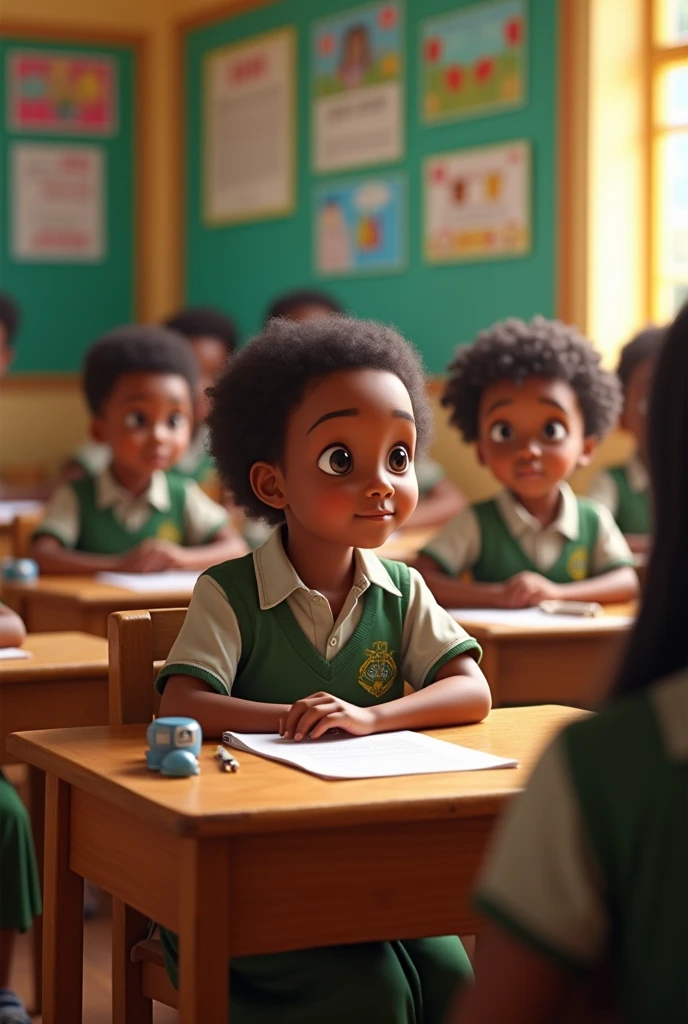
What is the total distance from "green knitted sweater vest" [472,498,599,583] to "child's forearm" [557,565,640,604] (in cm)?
4

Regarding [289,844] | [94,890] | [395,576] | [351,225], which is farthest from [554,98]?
[289,844]

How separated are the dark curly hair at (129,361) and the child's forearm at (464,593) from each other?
1.21m

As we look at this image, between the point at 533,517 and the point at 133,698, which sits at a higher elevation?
the point at 533,517

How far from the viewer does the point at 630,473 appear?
175 inches

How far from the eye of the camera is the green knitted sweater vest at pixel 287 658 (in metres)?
2.04

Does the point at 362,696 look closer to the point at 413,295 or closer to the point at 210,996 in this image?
the point at 210,996

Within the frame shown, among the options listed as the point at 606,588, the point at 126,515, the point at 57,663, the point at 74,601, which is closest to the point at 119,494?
the point at 126,515

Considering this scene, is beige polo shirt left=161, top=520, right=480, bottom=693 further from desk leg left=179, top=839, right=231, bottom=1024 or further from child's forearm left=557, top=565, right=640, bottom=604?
child's forearm left=557, top=565, right=640, bottom=604

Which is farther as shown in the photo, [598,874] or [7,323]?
[7,323]

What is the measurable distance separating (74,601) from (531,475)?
1051 millimetres

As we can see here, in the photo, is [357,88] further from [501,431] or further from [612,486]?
[501,431]

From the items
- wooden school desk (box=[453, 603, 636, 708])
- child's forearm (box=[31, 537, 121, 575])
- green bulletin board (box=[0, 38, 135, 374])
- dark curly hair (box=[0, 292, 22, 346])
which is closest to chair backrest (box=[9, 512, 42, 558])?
child's forearm (box=[31, 537, 121, 575])

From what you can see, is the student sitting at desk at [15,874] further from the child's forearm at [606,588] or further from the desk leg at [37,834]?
the child's forearm at [606,588]

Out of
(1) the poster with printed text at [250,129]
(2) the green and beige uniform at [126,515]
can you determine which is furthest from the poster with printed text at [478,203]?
(2) the green and beige uniform at [126,515]
